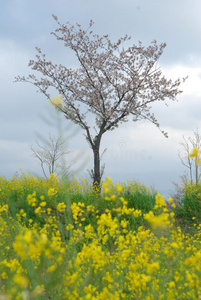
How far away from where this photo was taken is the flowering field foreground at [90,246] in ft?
9.16

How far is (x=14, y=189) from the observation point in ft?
36.3

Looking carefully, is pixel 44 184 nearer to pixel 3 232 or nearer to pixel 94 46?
pixel 3 232

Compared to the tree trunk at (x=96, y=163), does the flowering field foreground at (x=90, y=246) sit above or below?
below

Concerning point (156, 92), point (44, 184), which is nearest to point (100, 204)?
point (44, 184)

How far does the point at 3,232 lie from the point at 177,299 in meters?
4.86

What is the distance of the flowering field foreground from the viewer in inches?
110

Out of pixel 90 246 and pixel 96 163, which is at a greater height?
pixel 96 163

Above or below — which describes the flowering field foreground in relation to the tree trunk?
below

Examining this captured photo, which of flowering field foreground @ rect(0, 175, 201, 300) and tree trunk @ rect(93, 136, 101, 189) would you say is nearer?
flowering field foreground @ rect(0, 175, 201, 300)

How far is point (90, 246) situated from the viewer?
3.19m

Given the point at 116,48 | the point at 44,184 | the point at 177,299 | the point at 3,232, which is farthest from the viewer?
the point at 116,48

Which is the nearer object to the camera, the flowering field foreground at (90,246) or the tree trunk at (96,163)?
the flowering field foreground at (90,246)

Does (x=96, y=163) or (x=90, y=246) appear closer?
(x=90, y=246)

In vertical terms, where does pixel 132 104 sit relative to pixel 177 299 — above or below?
above
